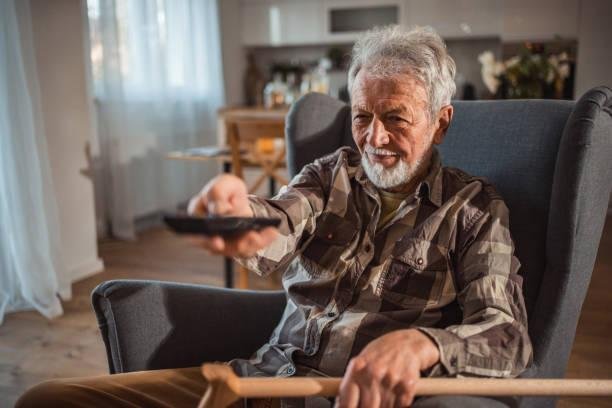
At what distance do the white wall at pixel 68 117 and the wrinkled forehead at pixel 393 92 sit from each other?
7.46ft

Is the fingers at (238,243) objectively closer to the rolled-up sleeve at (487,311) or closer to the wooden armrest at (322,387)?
the wooden armrest at (322,387)

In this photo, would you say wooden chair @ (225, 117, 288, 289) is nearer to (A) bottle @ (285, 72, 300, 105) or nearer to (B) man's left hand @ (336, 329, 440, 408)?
(B) man's left hand @ (336, 329, 440, 408)

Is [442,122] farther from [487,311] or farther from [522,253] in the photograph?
[487,311]

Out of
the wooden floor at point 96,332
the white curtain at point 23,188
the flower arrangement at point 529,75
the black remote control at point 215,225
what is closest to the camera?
the black remote control at point 215,225

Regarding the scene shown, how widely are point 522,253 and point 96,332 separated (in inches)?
77.6

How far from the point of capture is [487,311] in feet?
3.41

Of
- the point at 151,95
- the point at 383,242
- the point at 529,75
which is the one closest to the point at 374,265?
the point at 383,242

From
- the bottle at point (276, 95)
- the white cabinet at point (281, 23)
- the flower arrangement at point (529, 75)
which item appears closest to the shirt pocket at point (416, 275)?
the flower arrangement at point (529, 75)

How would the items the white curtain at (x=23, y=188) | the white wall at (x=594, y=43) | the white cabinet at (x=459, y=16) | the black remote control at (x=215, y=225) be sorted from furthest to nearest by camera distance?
the white cabinet at (x=459, y=16)
the white wall at (x=594, y=43)
the white curtain at (x=23, y=188)
the black remote control at (x=215, y=225)

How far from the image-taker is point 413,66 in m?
1.19

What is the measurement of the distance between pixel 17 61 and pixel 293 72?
340cm

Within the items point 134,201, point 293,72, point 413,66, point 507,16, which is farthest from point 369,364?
point 293,72

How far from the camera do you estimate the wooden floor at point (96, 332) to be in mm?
2217

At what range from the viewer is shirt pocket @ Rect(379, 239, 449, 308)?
1.18m
